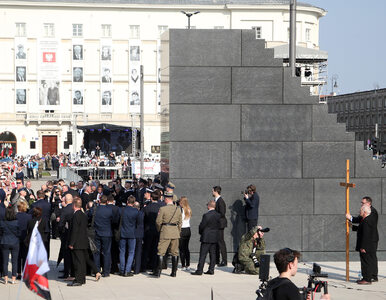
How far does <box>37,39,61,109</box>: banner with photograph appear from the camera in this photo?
8756 cm

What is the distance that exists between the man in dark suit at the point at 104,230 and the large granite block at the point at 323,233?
14.5ft

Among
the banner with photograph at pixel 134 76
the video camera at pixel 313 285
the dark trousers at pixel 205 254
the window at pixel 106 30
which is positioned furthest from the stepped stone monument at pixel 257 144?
the window at pixel 106 30

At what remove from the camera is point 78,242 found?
548 inches

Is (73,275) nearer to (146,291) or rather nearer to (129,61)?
(146,291)

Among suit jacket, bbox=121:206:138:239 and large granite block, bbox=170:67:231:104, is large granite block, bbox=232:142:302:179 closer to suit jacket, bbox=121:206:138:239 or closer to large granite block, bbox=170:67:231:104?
large granite block, bbox=170:67:231:104

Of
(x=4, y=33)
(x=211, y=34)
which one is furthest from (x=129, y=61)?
(x=211, y=34)

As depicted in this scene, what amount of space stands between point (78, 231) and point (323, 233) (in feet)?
18.6

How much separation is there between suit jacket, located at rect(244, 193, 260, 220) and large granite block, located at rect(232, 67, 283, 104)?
2.13m

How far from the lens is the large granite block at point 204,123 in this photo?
16.6 meters

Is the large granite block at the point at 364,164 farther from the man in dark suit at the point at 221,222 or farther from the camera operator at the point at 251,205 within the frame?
the man in dark suit at the point at 221,222

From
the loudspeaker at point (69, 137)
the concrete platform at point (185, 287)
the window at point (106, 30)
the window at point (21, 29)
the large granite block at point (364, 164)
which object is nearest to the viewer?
the concrete platform at point (185, 287)

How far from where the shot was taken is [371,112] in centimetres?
10662

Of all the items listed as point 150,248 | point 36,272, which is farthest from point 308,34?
point 36,272

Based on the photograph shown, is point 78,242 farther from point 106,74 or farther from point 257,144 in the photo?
point 106,74
